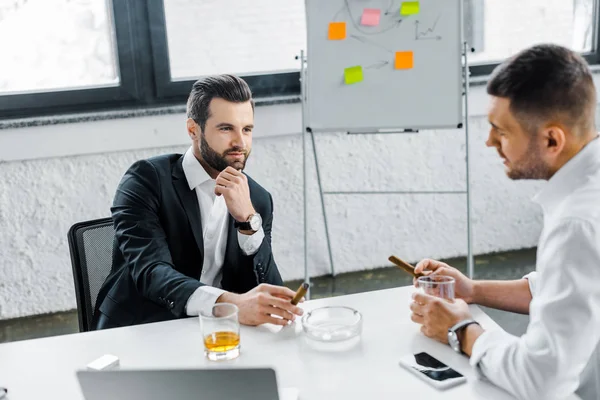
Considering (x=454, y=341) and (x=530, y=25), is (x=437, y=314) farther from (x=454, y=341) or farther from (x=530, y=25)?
(x=530, y=25)

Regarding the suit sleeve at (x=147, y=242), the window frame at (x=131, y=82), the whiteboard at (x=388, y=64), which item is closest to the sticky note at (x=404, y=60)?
the whiteboard at (x=388, y=64)

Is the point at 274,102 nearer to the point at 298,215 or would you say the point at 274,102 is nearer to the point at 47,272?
the point at 298,215

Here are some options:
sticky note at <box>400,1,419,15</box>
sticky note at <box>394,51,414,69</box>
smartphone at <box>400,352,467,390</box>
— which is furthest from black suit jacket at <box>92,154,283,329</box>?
sticky note at <box>400,1,419,15</box>

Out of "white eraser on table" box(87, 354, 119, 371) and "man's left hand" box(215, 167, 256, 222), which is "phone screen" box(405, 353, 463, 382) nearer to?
"white eraser on table" box(87, 354, 119, 371)

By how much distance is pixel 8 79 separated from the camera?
3104mm

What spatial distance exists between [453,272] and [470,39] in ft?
7.57

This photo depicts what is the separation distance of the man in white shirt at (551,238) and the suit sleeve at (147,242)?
22.2 inches

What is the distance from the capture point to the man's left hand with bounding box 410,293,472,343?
1343mm

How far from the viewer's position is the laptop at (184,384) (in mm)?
906

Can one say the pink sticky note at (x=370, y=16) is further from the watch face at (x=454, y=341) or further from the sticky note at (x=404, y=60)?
the watch face at (x=454, y=341)

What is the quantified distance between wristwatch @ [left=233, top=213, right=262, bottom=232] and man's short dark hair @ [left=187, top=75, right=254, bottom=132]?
0.31 meters

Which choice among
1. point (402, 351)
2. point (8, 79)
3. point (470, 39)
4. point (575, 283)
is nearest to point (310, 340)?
point (402, 351)

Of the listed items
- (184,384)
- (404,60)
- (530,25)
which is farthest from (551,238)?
(530,25)

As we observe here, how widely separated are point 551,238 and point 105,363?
811 mm
